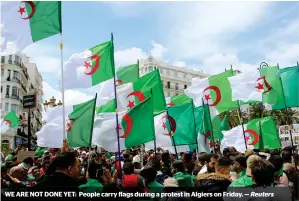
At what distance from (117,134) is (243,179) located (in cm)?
471

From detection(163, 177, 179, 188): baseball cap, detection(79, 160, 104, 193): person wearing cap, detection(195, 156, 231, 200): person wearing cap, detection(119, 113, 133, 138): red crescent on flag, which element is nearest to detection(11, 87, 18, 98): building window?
detection(119, 113, 133, 138): red crescent on flag

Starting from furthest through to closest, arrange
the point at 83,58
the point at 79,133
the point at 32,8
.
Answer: the point at 83,58 → the point at 32,8 → the point at 79,133

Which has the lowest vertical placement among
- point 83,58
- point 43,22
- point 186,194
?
point 186,194

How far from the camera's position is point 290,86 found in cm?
1178

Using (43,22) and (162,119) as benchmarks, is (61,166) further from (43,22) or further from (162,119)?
(162,119)

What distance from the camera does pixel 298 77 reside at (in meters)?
11.7

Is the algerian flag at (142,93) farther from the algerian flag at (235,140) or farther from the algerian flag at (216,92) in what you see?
the algerian flag at (235,140)

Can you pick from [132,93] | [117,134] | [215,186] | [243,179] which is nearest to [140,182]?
[215,186]

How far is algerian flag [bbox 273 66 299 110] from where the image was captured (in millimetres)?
11648

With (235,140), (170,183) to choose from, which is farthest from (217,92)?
(170,183)

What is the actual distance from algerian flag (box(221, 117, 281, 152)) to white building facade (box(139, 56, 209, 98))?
66506 mm

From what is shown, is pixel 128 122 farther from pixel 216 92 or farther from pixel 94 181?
pixel 216 92

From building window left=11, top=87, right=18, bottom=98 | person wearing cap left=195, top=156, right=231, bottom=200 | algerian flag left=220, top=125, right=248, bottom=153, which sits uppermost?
building window left=11, top=87, right=18, bottom=98

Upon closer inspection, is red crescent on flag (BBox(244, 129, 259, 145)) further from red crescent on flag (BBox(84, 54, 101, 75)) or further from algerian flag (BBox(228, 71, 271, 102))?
red crescent on flag (BBox(84, 54, 101, 75))
